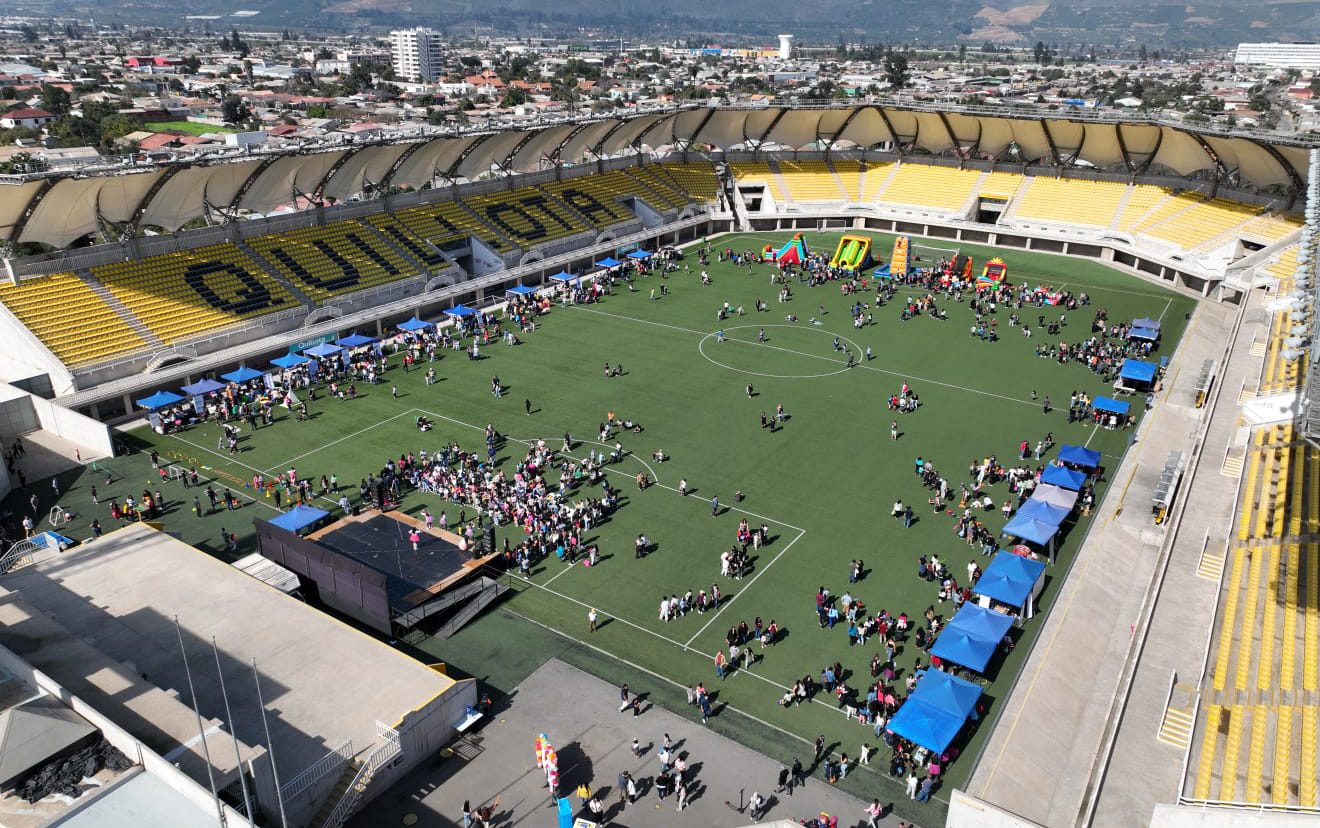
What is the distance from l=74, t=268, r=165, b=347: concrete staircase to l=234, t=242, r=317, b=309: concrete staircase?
7.84 m

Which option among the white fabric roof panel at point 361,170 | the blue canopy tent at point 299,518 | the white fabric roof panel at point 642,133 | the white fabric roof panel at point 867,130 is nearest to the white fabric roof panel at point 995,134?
the white fabric roof panel at point 867,130

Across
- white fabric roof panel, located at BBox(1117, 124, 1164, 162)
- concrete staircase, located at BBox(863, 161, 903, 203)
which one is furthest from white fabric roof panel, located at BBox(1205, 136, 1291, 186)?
concrete staircase, located at BBox(863, 161, 903, 203)

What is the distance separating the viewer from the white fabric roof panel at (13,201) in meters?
39.3

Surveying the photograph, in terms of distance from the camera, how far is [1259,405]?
22312mm

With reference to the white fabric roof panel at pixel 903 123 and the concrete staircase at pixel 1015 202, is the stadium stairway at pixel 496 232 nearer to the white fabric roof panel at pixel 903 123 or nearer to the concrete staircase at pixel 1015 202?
the white fabric roof panel at pixel 903 123

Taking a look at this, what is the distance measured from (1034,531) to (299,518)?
23.8 m

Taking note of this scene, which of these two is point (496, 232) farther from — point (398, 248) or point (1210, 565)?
point (1210, 565)

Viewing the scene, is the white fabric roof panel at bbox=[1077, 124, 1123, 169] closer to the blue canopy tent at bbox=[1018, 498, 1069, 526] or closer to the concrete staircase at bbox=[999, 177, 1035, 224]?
the concrete staircase at bbox=[999, 177, 1035, 224]

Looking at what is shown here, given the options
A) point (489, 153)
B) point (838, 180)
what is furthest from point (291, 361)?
point (838, 180)

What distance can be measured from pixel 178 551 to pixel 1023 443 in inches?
1184

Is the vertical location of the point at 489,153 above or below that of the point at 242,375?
above

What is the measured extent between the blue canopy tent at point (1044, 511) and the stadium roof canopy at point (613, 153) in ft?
123

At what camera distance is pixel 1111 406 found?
3909cm

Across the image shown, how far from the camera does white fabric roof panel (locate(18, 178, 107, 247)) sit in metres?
41.3
